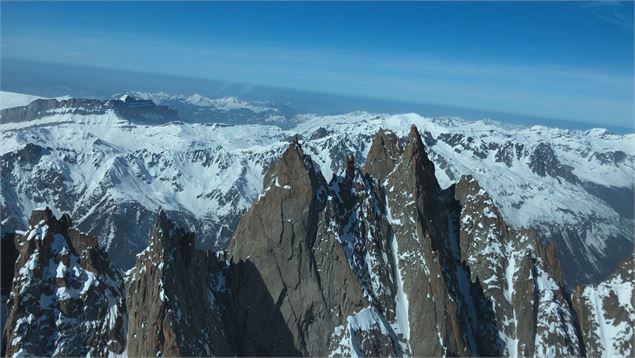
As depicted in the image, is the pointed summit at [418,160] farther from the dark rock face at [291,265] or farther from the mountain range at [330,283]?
the dark rock face at [291,265]

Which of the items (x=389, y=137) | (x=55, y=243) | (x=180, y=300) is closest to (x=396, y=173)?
(x=389, y=137)

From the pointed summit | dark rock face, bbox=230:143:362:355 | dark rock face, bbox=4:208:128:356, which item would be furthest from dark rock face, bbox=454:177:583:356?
dark rock face, bbox=4:208:128:356

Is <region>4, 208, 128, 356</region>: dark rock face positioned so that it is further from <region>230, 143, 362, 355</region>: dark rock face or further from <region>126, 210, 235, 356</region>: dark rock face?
<region>230, 143, 362, 355</region>: dark rock face

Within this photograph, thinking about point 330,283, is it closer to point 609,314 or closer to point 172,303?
point 172,303

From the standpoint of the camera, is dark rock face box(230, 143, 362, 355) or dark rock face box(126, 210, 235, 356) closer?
dark rock face box(126, 210, 235, 356)

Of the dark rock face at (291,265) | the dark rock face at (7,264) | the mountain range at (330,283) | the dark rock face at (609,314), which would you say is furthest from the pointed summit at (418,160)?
the dark rock face at (7,264)
